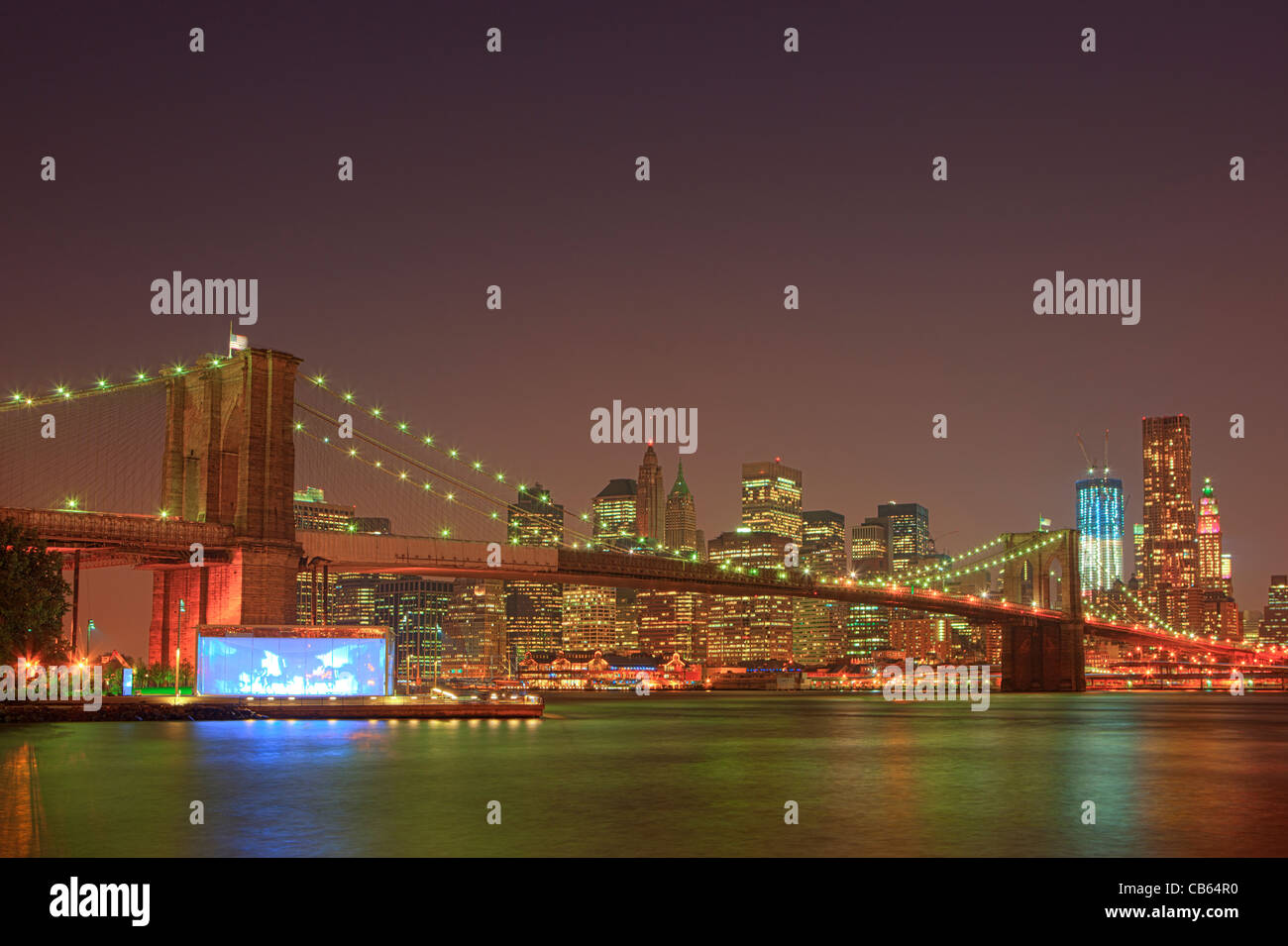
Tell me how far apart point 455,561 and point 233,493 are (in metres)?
17.3

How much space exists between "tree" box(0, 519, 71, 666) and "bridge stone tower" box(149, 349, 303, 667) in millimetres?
8820

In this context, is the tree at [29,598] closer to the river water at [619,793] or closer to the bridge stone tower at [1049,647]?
the river water at [619,793]

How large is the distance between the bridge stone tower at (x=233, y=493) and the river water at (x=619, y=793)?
14.8 m

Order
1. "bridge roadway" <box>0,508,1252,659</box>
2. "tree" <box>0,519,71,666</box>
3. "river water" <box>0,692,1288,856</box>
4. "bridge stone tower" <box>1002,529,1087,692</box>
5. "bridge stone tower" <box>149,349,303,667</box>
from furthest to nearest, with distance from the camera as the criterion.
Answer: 1. "bridge stone tower" <box>1002,529,1087,692</box>
2. "bridge stone tower" <box>149,349,303,667</box>
3. "bridge roadway" <box>0,508,1252,659</box>
4. "tree" <box>0,519,71,666</box>
5. "river water" <box>0,692,1288,856</box>

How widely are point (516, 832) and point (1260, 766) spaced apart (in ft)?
74.9

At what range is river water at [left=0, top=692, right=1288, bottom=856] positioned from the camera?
58.2 ft

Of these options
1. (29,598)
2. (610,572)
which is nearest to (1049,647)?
(610,572)

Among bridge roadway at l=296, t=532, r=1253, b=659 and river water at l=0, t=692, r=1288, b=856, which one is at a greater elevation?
bridge roadway at l=296, t=532, r=1253, b=659

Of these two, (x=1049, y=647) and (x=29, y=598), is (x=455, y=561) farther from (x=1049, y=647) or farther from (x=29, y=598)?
(x=1049, y=647)

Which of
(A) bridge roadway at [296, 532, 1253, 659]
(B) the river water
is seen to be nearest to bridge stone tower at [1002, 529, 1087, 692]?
(A) bridge roadway at [296, 532, 1253, 659]

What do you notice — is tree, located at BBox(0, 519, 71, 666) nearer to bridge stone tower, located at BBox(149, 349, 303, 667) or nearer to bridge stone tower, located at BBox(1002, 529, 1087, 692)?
bridge stone tower, located at BBox(149, 349, 303, 667)

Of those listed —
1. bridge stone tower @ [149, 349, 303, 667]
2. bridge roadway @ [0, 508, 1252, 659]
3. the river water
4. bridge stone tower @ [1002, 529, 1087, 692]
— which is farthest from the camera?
bridge stone tower @ [1002, 529, 1087, 692]

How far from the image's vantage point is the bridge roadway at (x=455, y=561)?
188 ft
